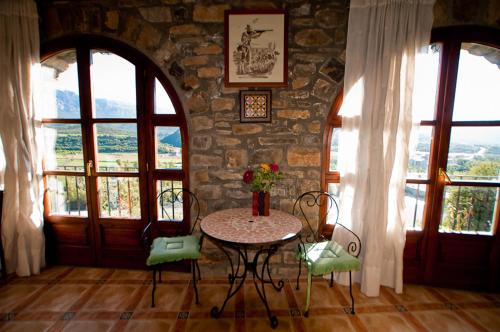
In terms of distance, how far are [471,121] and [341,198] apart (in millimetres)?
1414

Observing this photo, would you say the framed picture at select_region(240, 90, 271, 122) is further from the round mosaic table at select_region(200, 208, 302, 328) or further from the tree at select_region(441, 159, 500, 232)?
the tree at select_region(441, 159, 500, 232)

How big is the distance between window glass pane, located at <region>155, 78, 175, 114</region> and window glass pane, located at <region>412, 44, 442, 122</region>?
231cm

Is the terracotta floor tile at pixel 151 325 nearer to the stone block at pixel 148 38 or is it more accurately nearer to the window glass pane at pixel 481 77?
the stone block at pixel 148 38

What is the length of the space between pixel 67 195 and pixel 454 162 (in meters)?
4.09

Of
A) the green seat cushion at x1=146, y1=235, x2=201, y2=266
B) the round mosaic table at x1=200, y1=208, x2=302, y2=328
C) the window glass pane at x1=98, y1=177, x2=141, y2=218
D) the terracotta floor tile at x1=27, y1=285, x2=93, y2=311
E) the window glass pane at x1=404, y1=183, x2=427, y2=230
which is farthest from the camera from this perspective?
the window glass pane at x1=98, y1=177, x2=141, y2=218

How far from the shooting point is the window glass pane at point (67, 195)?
2.78 m

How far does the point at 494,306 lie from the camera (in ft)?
7.45

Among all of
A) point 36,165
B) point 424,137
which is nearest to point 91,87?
point 36,165

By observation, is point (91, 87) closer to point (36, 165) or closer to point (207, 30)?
point (36, 165)

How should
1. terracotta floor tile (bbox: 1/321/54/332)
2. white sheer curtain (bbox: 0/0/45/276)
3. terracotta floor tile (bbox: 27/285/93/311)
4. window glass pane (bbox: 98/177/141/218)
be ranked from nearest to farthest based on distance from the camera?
terracotta floor tile (bbox: 1/321/54/332)
terracotta floor tile (bbox: 27/285/93/311)
white sheer curtain (bbox: 0/0/45/276)
window glass pane (bbox: 98/177/141/218)

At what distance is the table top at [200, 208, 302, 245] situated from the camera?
1839 millimetres

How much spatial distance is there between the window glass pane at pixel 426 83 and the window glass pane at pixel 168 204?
241 centimetres

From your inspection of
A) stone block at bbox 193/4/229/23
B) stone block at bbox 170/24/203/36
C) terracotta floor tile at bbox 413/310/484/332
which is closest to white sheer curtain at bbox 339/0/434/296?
terracotta floor tile at bbox 413/310/484/332

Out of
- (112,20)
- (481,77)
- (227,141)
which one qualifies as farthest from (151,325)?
(481,77)
